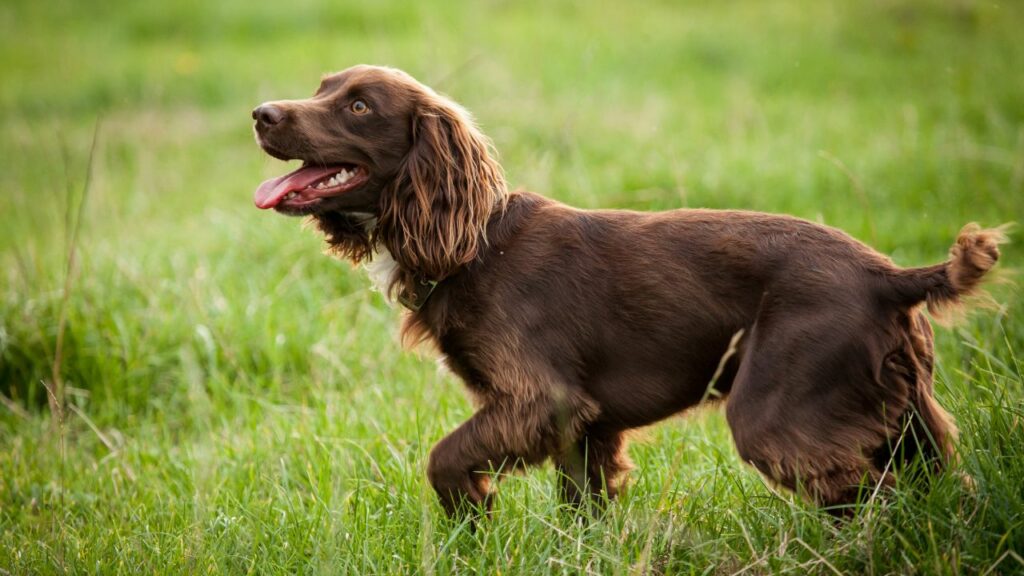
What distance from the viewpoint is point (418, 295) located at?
A: 321 cm

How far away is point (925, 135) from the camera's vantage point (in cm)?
752

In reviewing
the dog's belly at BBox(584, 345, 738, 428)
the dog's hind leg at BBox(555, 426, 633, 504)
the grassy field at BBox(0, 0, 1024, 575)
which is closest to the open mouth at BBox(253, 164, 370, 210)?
the grassy field at BBox(0, 0, 1024, 575)

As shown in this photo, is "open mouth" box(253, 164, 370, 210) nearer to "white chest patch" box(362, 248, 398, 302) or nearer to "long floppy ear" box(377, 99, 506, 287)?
"long floppy ear" box(377, 99, 506, 287)

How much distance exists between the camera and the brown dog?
2.69 metres

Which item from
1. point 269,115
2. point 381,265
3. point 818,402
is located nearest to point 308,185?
point 269,115

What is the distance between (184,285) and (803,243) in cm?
371

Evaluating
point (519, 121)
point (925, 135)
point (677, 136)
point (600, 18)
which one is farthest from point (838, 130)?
point (600, 18)

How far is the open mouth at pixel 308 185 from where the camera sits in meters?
3.11

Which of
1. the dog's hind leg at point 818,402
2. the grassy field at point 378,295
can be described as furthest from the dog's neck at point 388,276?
the dog's hind leg at point 818,402

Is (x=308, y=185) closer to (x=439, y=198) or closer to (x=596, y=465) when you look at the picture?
(x=439, y=198)

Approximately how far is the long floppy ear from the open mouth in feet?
0.46

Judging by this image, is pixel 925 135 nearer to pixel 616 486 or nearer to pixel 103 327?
pixel 616 486

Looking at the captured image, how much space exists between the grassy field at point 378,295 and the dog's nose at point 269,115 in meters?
0.87

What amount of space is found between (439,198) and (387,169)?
0.23 metres
